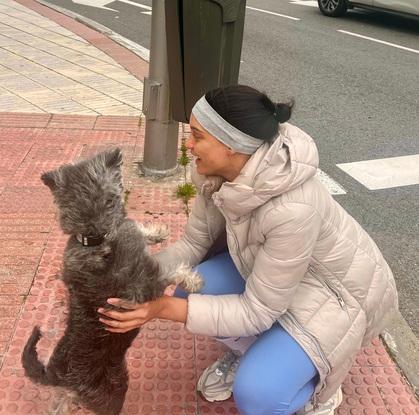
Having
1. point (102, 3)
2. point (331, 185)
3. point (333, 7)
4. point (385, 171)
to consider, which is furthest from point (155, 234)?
point (333, 7)

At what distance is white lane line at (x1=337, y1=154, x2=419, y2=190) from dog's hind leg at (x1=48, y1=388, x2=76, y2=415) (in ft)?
11.2

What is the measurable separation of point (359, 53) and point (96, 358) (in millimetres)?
8746

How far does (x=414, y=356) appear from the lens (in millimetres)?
2971

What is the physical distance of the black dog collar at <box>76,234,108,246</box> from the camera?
1.96 meters

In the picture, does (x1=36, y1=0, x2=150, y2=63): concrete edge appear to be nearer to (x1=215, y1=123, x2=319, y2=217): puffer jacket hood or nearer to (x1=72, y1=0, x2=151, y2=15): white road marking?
(x1=72, y1=0, x2=151, y2=15): white road marking

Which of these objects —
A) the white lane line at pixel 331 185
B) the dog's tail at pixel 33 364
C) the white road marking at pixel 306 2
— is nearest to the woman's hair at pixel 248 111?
the dog's tail at pixel 33 364

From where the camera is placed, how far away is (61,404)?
2283 mm

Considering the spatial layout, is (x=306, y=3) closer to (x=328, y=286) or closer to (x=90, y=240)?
(x=328, y=286)

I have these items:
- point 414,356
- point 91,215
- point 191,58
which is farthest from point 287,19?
point 91,215

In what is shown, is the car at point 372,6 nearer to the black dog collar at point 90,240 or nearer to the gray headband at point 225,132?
the gray headband at point 225,132

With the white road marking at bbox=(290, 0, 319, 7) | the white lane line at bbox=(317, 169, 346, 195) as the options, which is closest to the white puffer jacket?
the white lane line at bbox=(317, 169, 346, 195)

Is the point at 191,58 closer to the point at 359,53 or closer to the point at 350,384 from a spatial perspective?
the point at 350,384

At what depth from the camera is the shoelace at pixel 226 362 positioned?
2.66m

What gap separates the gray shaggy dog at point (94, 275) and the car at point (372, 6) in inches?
393
